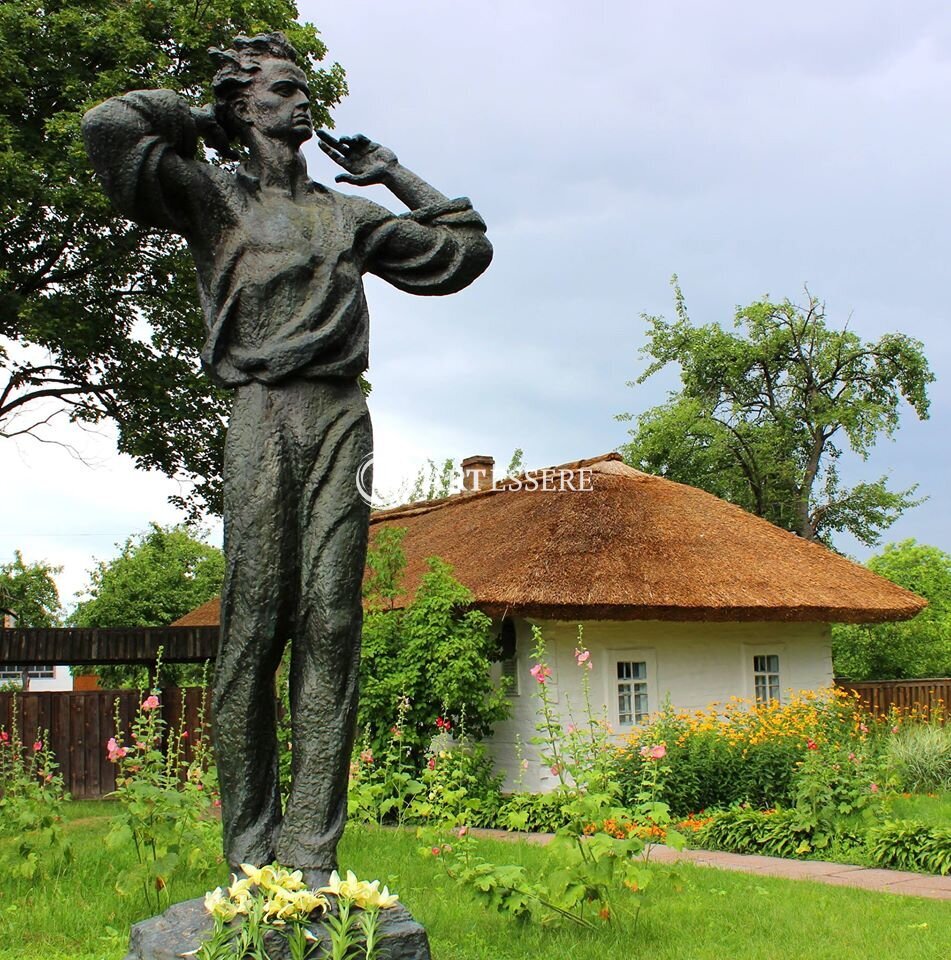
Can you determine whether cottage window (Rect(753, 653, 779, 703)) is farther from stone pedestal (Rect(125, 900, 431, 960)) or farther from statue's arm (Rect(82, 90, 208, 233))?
statue's arm (Rect(82, 90, 208, 233))

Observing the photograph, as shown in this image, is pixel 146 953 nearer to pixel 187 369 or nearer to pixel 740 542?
pixel 187 369

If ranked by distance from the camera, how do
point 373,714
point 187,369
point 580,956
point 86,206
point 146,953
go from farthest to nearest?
point 187,369, point 86,206, point 373,714, point 580,956, point 146,953

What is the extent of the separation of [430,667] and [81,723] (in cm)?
590

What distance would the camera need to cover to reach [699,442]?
28.7m

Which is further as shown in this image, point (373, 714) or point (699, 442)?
point (699, 442)

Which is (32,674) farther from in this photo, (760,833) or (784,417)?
(760,833)

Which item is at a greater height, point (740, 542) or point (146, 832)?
point (740, 542)

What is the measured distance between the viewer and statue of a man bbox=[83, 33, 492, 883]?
136 inches

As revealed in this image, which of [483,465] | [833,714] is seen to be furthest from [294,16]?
[833,714]

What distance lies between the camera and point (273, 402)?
3604mm

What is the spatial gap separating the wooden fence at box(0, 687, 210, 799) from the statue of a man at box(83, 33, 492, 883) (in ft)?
38.9

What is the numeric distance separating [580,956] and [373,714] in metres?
8.12

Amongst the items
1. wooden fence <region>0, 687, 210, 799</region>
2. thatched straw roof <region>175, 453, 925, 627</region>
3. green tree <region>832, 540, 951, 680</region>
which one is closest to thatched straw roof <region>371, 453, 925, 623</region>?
thatched straw roof <region>175, 453, 925, 627</region>

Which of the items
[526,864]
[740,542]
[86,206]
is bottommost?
[526,864]
